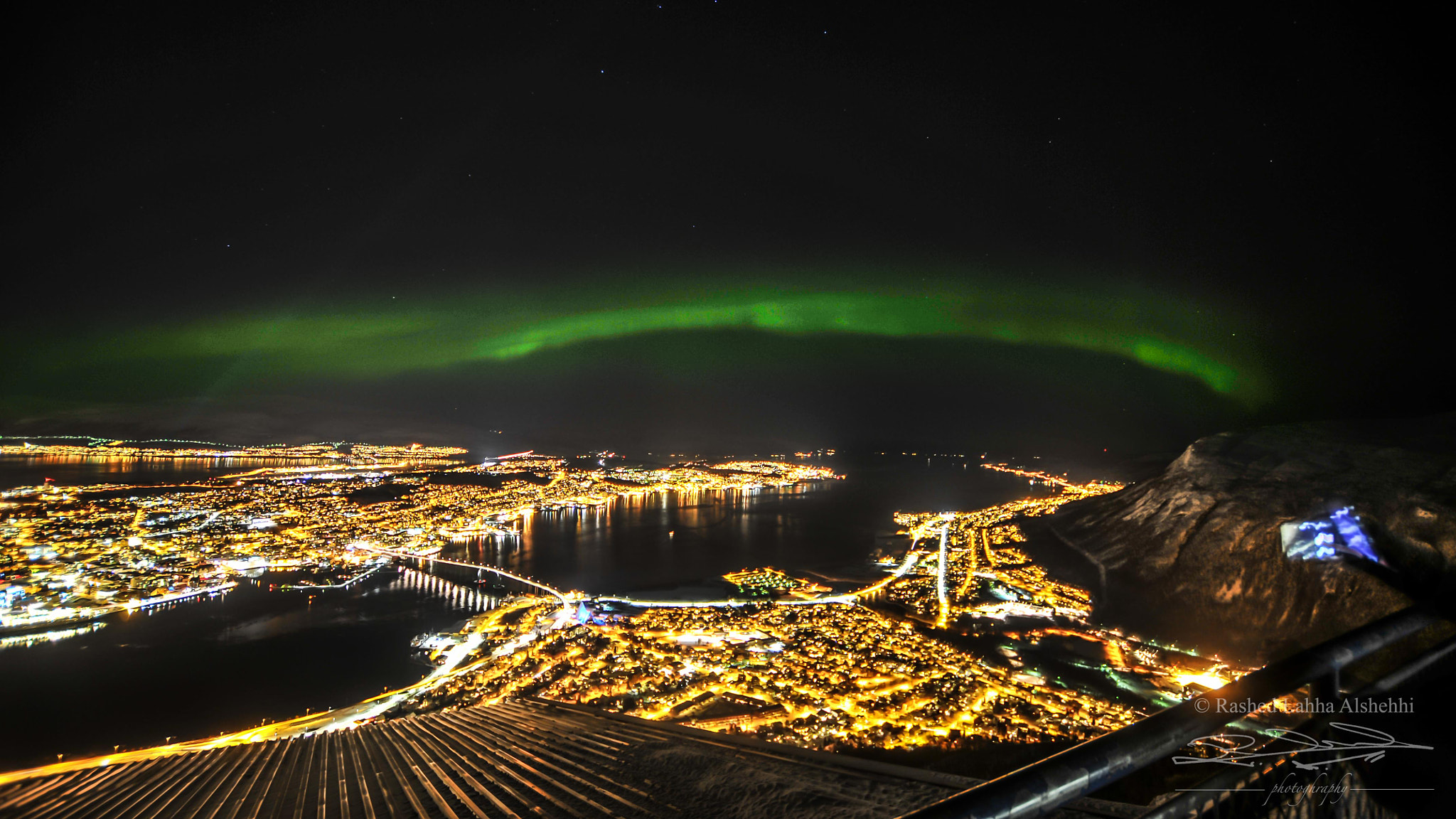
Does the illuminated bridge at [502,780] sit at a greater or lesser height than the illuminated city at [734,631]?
greater

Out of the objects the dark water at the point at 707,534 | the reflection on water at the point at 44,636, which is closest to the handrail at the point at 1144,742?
the dark water at the point at 707,534

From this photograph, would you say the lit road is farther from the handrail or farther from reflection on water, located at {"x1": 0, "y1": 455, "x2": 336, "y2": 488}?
reflection on water, located at {"x1": 0, "y1": 455, "x2": 336, "y2": 488}

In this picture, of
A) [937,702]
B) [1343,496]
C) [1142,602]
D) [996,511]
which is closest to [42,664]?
[937,702]

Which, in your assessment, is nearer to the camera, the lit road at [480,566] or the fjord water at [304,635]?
the fjord water at [304,635]

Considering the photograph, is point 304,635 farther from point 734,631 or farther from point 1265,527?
point 1265,527

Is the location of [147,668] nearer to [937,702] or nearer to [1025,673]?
[937,702]

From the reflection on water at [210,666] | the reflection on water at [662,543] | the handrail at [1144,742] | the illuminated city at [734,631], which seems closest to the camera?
the handrail at [1144,742]

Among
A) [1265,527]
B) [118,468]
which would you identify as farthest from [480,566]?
[118,468]

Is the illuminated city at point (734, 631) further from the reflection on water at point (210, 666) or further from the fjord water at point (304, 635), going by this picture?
the fjord water at point (304, 635)

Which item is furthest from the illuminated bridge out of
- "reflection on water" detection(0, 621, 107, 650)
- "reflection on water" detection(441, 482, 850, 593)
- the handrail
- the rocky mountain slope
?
"reflection on water" detection(441, 482, 850, 593)
